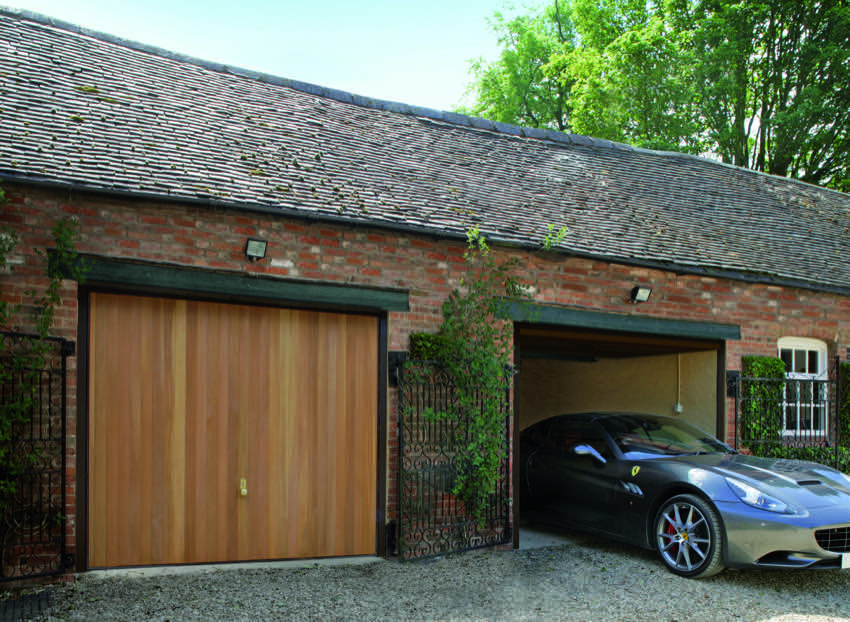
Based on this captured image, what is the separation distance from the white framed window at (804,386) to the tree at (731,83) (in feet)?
35.3

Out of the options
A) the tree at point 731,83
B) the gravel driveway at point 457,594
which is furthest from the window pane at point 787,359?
the tree at point 731,83

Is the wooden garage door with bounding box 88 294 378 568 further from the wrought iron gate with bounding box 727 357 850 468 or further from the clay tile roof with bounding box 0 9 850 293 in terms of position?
the wrought iron gate with bounding box 727 357 850 468

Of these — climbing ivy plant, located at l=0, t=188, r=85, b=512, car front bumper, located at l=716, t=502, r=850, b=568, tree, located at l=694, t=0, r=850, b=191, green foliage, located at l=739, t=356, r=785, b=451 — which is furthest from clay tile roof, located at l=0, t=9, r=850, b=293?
tree, located at l=694, t=0, r=850, b=191

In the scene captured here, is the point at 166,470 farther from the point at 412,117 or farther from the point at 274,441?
the point at 412,117

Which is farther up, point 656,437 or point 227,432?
point 227,432

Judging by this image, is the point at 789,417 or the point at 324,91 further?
the point at 324,91

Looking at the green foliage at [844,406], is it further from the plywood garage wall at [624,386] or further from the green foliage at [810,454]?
the plywood garage wall at [624,386]

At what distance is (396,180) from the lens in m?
8.23

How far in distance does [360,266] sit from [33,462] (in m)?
3.30

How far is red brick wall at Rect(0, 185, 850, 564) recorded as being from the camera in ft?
18.9

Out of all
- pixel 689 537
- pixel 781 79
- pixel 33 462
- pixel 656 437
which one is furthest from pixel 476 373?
pixel 781 79

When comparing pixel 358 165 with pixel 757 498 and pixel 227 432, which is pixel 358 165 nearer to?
pixel 227 432

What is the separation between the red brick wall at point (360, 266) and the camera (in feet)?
18.9

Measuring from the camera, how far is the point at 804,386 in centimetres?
978
